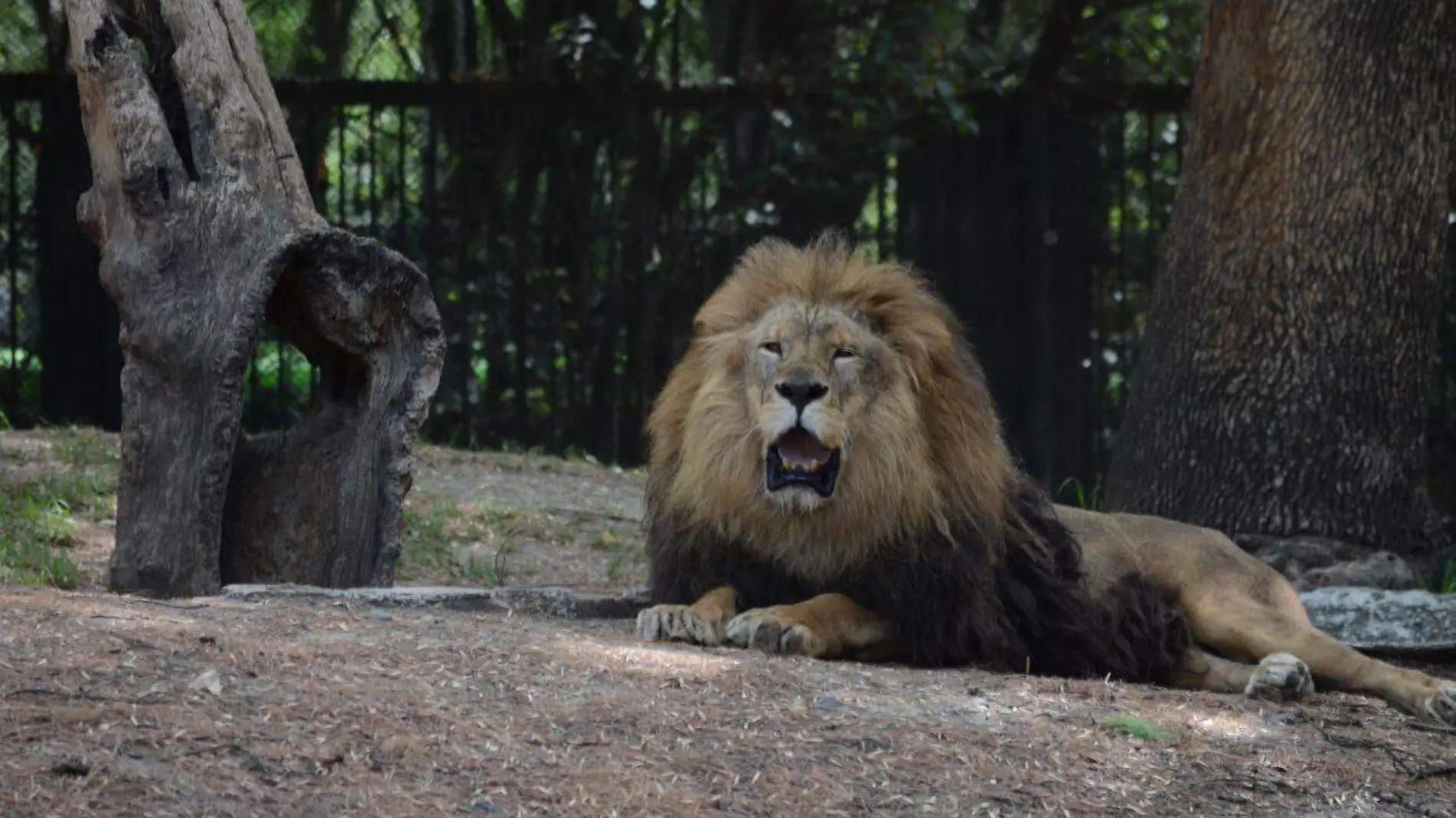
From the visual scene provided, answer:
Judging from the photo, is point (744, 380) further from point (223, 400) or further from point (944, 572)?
point (223, 400)

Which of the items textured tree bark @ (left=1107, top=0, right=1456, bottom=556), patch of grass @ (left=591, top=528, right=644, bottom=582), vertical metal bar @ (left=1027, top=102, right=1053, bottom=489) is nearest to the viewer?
textured tree bark @ (left=1107, top=0, right=1456, bottom=556)

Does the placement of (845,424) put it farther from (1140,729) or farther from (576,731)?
(576,731)

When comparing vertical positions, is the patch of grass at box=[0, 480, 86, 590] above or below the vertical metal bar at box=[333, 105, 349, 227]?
below

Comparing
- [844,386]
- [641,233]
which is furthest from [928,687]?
[641,233]

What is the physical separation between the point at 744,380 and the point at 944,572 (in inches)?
29.7

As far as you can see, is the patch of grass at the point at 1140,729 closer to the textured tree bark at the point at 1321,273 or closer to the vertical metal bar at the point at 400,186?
the textured tree bark at the point at 1321,273

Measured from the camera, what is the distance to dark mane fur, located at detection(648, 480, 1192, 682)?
500 centimetres

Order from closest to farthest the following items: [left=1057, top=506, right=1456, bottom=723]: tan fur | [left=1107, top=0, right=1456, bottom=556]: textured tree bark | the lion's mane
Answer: the lion's mane → [left=1057, top=506, right=1456, bottom=723]: tan fur → [left=1107, top=0, right=1456, bottom=556]: textured tree bark

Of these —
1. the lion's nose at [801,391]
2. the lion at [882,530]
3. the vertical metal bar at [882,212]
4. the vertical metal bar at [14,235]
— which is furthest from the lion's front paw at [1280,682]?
the vertical metal bar at [14,235]

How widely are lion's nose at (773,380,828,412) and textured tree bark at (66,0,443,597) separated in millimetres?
1337

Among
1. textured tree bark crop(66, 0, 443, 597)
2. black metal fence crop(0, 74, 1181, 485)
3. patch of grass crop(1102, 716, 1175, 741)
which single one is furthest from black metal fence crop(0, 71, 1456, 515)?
patch of grass crop(1102, 716, 1175, 741)

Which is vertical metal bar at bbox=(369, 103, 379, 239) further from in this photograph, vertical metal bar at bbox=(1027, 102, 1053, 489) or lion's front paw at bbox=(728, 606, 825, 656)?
lion's front paw at bbox=(728, 606, 825, 656)

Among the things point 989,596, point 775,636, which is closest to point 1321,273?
point 989,596

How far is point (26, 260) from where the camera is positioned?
1008 cm
